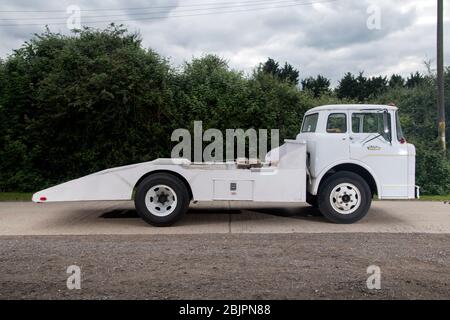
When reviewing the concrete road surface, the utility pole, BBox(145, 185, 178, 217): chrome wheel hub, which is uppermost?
the utility pole

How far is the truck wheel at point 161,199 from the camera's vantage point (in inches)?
348

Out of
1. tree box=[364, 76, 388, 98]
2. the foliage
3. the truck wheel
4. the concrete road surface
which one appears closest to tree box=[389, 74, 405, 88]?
tree box=[364, 76, 388, 98]

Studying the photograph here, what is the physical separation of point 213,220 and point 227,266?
12.5 ft

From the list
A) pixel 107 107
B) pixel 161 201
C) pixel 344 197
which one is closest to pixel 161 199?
pixel 161 201

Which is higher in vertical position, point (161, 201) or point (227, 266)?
point (161, 201)

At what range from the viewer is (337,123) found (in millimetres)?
9344

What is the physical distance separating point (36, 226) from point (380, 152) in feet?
21.4

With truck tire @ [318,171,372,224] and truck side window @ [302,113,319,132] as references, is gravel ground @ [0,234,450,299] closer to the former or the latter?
truck tire @ [318,171,372,224]

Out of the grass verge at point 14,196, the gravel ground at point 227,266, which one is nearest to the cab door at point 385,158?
the gravel ground at point 227,266

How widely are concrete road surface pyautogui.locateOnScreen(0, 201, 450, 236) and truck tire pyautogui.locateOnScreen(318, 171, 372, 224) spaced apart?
0.70ft

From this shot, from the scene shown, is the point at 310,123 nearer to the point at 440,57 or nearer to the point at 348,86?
the point at 440,57

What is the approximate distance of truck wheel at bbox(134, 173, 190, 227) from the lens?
8828 millimetres

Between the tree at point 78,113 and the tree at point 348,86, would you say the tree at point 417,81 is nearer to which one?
the tree at point 348,86
